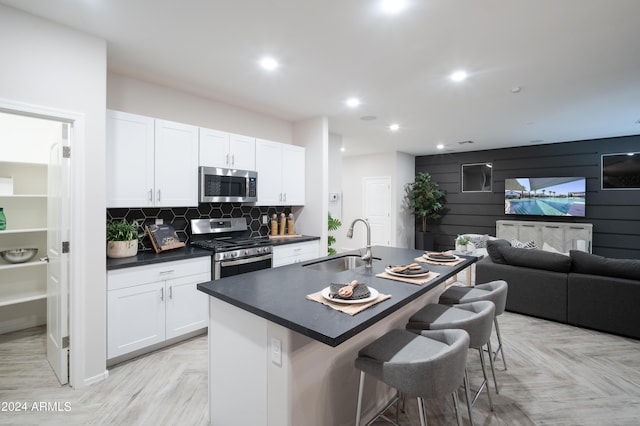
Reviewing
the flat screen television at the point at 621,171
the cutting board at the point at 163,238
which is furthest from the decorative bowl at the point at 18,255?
the flat screen television at the point at 621,171

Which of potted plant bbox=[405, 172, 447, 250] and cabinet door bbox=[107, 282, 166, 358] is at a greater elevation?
potted plant bbox=[405, 172, 447, 250]

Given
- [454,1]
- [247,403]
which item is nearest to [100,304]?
[247,403]

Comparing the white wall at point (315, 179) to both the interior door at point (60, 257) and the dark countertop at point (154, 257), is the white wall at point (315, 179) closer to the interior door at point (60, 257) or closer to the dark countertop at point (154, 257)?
the dark countertop at point (154, 257)

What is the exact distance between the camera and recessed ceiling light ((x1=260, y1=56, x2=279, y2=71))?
2.78 meters

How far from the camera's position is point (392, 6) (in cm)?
202

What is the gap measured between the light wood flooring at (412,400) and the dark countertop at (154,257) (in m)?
0.87

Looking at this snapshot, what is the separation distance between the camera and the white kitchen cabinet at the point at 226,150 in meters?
3.47

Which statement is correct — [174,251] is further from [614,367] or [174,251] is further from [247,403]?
[614,367]

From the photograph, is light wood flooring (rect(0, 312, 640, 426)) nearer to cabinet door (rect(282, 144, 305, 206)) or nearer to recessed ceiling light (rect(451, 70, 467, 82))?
cabinet door (rect(282, 144, 305, 206))

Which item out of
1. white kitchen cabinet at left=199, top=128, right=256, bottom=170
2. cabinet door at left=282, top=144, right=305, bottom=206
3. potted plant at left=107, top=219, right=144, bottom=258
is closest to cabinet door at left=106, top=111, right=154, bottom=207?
potted plant at left=107, top=219, right=144, bottom=258

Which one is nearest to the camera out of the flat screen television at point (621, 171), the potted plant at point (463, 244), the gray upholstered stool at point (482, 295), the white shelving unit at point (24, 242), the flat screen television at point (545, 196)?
the gray upholstered stool at point (482, 295)

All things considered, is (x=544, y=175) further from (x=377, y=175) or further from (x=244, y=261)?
(x=244, y=261)

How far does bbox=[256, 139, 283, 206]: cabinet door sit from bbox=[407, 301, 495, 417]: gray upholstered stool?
263 centimetres

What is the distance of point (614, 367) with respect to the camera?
8.87 ft
